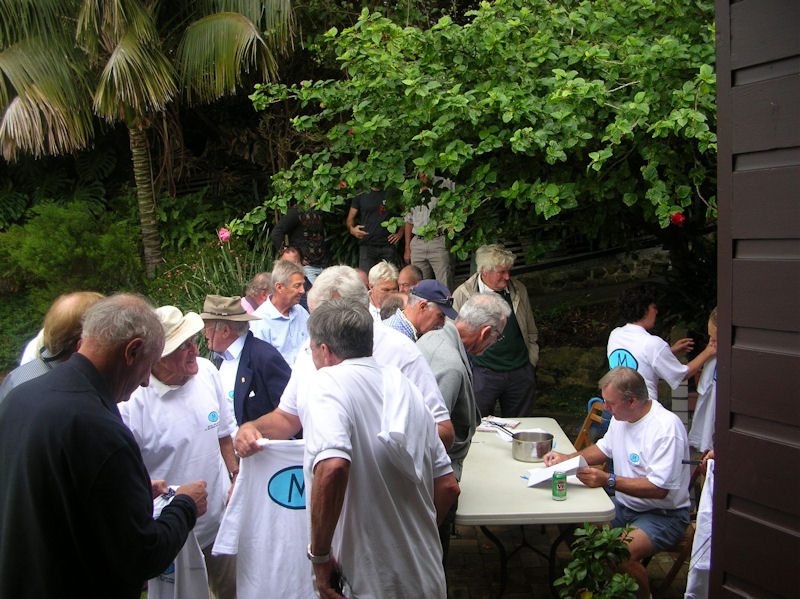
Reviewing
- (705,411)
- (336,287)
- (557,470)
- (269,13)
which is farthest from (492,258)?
(269,13)

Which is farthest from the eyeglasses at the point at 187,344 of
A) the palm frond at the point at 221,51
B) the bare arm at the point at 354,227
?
the palm frond at the point at 221,51

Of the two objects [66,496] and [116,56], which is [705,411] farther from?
[116,56]

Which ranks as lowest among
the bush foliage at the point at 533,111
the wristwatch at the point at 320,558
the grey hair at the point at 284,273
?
the wristwatch at the point at 320,558

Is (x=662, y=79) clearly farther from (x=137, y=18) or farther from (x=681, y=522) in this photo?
(x=137, y=18)

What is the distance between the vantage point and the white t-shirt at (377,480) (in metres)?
2.84

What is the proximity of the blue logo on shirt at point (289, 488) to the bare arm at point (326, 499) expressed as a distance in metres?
0.53

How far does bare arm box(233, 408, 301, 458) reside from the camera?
3.36 m

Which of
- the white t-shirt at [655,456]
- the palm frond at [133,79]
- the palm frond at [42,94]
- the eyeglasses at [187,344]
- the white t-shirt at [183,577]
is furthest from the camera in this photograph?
the palm frond at [42,94]

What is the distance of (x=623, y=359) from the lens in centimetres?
527

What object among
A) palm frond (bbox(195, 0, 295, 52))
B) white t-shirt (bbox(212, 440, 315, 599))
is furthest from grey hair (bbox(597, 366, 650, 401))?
palm frond (bbox(195, 0, 295, 52))

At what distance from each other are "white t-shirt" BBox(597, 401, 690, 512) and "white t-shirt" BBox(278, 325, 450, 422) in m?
1.40

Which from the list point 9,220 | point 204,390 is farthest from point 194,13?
point 204,390

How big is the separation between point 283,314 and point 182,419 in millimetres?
2029

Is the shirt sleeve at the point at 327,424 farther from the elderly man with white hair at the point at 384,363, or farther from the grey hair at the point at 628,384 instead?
the grey hair at the point at 628,384
